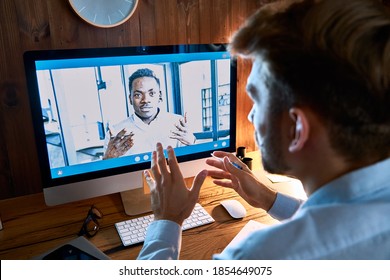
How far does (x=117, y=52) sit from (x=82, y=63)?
0.34 feet

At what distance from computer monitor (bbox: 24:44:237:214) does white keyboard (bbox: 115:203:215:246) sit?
0.08 m

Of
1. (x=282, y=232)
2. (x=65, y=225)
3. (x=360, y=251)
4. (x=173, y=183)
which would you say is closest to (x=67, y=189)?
(x=65, y=225)

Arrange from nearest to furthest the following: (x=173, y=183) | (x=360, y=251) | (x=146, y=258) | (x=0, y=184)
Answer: (x=360, y=251), (x=146, y=258), (x=173, y=183), (x=0, y=184)

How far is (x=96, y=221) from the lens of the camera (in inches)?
40.2

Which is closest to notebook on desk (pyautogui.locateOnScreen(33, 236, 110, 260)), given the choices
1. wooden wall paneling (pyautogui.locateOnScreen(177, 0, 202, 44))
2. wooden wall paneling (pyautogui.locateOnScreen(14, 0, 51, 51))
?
wooden wall paneling (pyautogui.locateOnScreen(14, 0, 51, 51))

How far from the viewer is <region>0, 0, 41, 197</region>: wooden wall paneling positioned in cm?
111

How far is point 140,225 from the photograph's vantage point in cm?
100

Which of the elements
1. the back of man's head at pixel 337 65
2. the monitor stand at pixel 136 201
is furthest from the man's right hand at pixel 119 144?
the back of man's head at pixel 337 65

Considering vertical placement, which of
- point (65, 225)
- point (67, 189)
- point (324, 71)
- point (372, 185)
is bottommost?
point (65, 225)

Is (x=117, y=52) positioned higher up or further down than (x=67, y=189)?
higher up

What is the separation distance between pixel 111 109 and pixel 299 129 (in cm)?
59

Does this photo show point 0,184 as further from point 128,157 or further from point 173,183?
point 173,183

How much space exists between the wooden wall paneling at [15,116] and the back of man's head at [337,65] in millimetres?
892

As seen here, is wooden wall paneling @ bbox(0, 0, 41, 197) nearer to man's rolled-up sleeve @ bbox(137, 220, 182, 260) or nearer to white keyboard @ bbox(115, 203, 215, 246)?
white keyboard @ bbox(115, 203, 215, 246)
